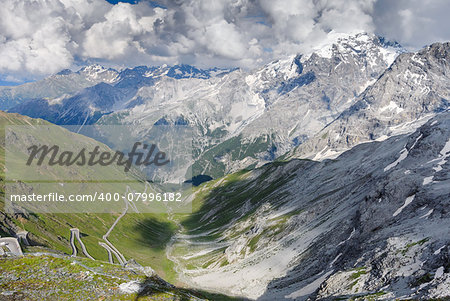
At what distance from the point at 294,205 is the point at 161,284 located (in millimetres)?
128319

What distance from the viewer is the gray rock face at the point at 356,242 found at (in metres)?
45.2

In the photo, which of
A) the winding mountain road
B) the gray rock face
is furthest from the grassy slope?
the gray rock face

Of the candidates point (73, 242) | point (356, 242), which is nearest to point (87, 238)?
point (73, 242)

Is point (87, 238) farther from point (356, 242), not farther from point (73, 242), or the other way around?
point (356, 242)

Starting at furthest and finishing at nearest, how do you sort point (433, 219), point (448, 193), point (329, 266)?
point (329, 266) < point (448, 193) < point (433, 219)

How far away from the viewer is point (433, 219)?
189 ft

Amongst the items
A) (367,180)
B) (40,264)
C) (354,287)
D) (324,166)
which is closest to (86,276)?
(40,264)

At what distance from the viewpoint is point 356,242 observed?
6800 centimetres

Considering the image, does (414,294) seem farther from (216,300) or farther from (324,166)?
(324,166)

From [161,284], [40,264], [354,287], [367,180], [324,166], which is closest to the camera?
[40,264]

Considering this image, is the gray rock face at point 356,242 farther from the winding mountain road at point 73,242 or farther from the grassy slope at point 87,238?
the winding mountain road at point 73,242

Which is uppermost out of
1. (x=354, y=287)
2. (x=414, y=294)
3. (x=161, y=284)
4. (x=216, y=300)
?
(x=161, y=284)

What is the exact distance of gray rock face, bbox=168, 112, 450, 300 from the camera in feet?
148

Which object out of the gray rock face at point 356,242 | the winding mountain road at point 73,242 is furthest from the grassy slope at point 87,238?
the gray rock face at point 356,242
